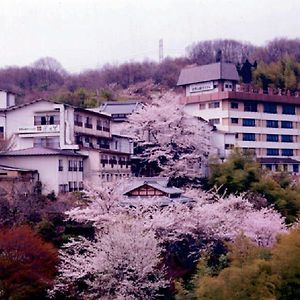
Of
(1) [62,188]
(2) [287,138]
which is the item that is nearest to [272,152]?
(2) [287,138]

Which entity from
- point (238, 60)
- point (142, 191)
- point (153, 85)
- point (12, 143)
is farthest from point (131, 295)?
point (238, 60)

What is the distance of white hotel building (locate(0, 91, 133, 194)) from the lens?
22.1 meters

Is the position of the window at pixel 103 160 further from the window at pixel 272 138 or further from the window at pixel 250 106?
the window at pixel 272 138

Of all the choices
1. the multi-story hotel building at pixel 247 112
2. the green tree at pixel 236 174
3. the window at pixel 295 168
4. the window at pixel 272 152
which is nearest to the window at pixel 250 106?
the multi-story hotel building at pixel 247 112

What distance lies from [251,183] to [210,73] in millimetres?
12905

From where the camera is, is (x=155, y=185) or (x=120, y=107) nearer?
(x=155, y=185)

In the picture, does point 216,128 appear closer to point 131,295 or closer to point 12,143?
point 12,143

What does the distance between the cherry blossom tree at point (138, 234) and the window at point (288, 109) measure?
50.6 feet

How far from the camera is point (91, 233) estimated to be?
18984 millimetres

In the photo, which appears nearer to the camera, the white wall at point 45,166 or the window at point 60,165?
the white wall at point 45,166

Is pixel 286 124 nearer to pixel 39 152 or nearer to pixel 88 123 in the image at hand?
pixel 88 123

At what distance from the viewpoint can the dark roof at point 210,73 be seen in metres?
35.0

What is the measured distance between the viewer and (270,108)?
3588 cm

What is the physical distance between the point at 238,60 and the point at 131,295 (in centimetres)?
4840
